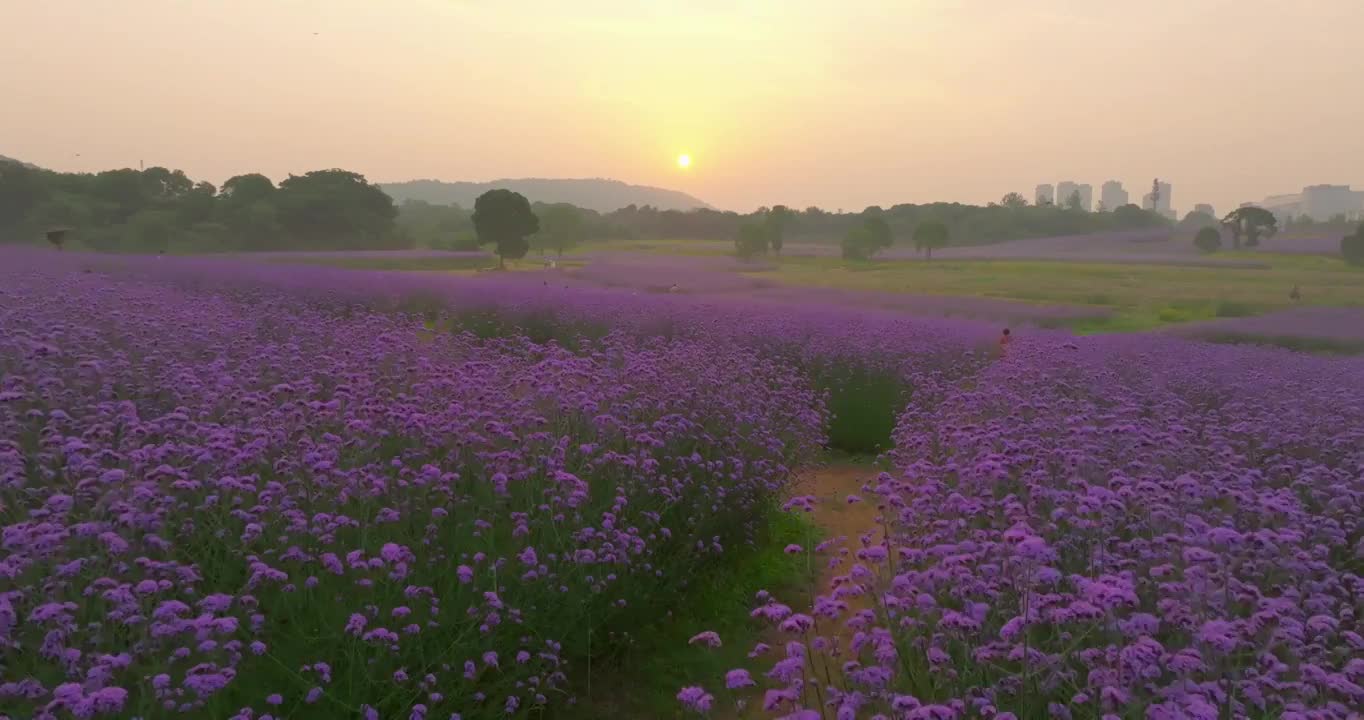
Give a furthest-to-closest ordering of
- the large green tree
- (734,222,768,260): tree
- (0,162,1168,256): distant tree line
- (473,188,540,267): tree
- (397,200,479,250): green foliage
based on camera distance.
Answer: (397,200,479,250): green foliage
the large green tree
(734,222,768,260): tree
(0,162,1168,256): distant tree line
(473,188,540,267): tree

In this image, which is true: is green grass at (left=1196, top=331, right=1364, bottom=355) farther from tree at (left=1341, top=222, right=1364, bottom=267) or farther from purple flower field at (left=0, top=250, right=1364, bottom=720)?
purple flower field at (left=0, top=250, right=1364, bottom=720)

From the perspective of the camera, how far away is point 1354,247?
2186cm

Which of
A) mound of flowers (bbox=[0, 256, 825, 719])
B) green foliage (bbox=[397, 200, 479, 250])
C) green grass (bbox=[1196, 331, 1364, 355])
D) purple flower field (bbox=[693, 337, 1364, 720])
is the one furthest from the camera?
green foliage (bbox=[397, 200, 479, 250])

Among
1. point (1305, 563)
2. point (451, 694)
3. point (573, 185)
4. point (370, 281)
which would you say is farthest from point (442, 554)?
point (573, 185)

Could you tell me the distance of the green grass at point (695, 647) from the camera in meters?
4.95

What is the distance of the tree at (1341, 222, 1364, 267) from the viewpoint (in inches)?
848

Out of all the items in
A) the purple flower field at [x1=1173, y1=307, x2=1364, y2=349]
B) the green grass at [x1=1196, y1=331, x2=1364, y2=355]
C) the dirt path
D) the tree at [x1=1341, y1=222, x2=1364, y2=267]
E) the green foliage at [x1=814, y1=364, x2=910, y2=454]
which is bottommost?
the dirt path

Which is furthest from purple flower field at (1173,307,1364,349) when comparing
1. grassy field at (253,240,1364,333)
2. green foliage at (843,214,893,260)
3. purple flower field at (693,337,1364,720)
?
green foliage at (843,214,893,260)

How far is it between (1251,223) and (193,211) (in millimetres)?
44236

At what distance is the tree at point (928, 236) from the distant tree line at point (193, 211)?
27.6m

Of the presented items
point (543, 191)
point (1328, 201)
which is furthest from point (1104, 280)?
point (543, 191)

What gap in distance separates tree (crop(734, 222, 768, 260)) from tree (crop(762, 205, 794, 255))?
304 mm

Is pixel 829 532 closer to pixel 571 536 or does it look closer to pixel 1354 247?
pixel 571 536

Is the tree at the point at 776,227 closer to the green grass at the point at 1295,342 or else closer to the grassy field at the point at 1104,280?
the grassy field at the point at 1104,280
